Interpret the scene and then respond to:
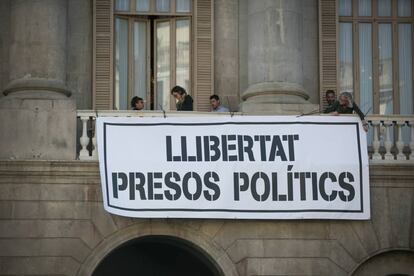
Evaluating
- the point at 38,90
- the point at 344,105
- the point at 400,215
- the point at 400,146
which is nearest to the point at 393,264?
the point at 400,215

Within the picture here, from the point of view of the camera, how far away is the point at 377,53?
22328mm

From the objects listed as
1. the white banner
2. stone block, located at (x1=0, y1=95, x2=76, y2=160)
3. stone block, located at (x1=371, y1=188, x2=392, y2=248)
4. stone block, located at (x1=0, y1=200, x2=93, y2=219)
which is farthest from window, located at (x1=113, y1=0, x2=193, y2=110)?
stone block, located at (x1=371, y1=188, x2=392, y2=248)

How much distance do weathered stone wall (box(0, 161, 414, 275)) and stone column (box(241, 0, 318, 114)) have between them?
100 inches

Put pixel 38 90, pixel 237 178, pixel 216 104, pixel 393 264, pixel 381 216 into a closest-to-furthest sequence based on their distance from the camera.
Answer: pixel 237 178
pixel 381 216
pixel 393 264
pixel 38 90
pixel 216 104

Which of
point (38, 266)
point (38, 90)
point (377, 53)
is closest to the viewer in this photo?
point (38, 266)

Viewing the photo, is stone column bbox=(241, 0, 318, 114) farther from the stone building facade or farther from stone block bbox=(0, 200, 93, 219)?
stone block bbox=(0, 200, 93, 219)

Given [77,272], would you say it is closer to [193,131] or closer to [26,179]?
[26,179]

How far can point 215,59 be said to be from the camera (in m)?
21.8

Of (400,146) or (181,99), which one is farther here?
(181,99)

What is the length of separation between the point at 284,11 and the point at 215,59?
2.11m

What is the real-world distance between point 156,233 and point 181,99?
3047 mm

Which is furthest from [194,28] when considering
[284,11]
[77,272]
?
[77,272]

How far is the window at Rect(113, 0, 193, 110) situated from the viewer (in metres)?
21.8

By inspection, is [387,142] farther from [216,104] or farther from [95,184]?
[95,184]
